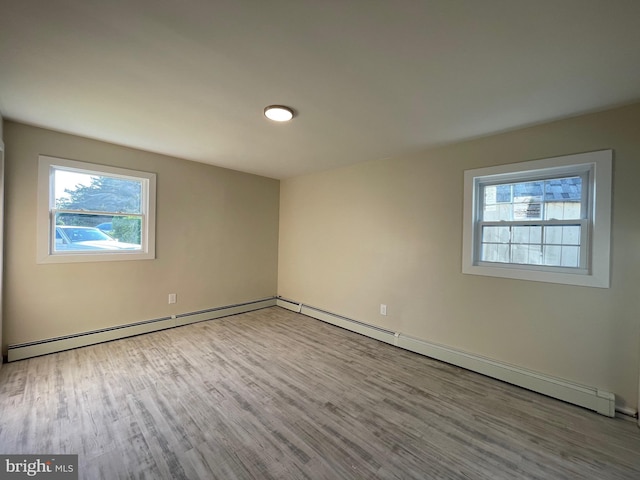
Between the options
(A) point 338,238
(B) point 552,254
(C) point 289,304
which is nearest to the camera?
(B) point 552,254

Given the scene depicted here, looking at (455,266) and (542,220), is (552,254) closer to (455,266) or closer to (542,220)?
(542,220)

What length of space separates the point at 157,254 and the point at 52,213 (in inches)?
45.1

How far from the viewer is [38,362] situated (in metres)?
2.76

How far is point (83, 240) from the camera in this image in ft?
10.5

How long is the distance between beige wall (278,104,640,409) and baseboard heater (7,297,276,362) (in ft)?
4.02

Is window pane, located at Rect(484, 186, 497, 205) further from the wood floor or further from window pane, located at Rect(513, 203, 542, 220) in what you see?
the wood floor

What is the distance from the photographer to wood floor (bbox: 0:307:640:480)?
1.61 meters

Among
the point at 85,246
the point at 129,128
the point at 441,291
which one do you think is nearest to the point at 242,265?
the point at 85,246

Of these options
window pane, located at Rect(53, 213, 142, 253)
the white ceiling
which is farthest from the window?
window pane, located at Rect(53, 213, 142, 253)

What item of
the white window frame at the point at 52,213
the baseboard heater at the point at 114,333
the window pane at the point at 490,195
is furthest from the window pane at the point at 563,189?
the white window frame at the point at 52,213

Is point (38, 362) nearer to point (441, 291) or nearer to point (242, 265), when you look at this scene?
point (242, 265)

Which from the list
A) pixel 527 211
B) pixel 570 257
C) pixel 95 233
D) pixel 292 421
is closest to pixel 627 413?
pixel 570 257

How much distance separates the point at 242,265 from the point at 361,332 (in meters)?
2.28

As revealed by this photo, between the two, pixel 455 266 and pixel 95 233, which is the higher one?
pixel 95 233
